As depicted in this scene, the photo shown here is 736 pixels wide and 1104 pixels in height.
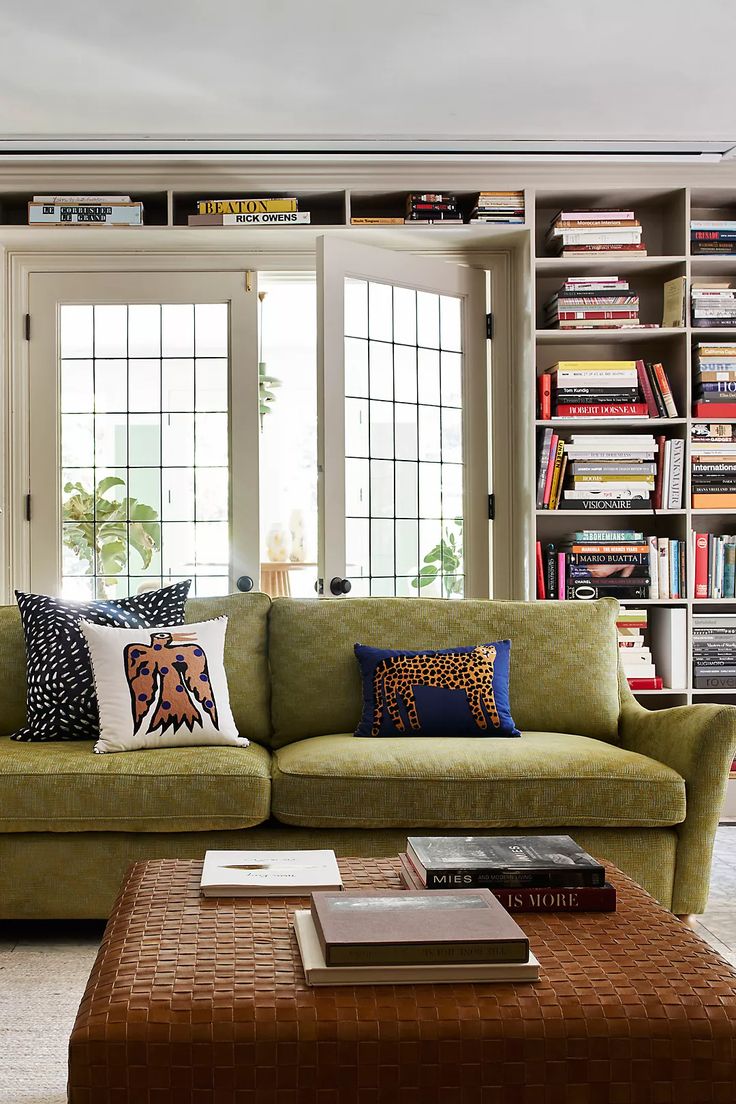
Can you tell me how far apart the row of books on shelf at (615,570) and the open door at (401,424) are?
1.12ft

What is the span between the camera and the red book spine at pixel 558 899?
1687 mm

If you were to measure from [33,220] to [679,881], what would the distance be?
11.4 ft

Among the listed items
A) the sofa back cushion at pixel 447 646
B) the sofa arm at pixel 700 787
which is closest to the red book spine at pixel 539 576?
the sofa back cushion at pixel 447 646

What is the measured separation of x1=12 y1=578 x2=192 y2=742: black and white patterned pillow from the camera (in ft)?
9.98

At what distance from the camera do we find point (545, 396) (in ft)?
14.2

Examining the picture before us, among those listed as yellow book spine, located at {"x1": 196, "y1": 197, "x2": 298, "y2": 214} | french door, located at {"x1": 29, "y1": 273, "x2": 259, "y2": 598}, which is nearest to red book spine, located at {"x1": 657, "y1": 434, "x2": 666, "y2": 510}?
french door, located at {"x1": 29, "y1": 273, "x2": 259, "y2": 598}

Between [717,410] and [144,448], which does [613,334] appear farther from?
[144,448]

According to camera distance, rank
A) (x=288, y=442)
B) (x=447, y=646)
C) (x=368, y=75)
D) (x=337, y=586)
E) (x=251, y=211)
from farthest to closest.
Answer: (x=288, y=442), (x=251, y=211), (x=337, y=586), (x=368, y=75), (x=447, y=646)

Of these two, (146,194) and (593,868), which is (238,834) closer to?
(593,868)

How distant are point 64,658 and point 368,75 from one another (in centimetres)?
225

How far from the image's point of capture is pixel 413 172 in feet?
14.1

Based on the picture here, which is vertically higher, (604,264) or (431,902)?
(604,264)

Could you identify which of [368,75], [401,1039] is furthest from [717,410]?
[401,1039]

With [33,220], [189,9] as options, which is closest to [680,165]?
[189,9]
